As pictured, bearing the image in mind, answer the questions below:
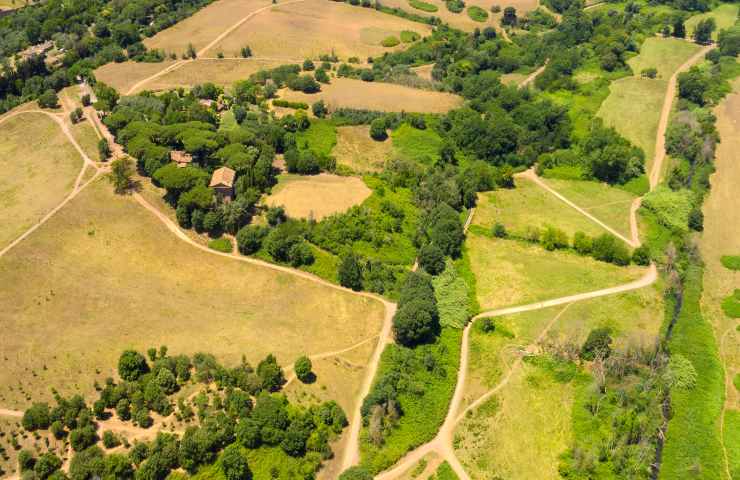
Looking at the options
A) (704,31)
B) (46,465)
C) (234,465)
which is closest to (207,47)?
(46,465)

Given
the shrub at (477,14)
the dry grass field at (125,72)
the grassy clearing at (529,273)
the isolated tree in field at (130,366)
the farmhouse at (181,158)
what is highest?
the farmhouse at (181,158)

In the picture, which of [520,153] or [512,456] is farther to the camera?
[520,153]

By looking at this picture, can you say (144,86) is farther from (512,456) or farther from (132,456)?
(512,456)

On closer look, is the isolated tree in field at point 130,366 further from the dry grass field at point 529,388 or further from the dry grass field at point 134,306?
the dry grass field at point 529,388

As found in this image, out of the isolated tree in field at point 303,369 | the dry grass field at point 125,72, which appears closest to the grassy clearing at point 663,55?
the dry grass field at point 125,72

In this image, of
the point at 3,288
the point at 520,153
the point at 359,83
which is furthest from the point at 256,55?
the point at 3,288

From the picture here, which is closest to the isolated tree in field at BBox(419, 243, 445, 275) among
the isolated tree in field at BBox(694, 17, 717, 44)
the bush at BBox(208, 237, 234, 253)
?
the bush at BBox(208, 237, 234, 253)
